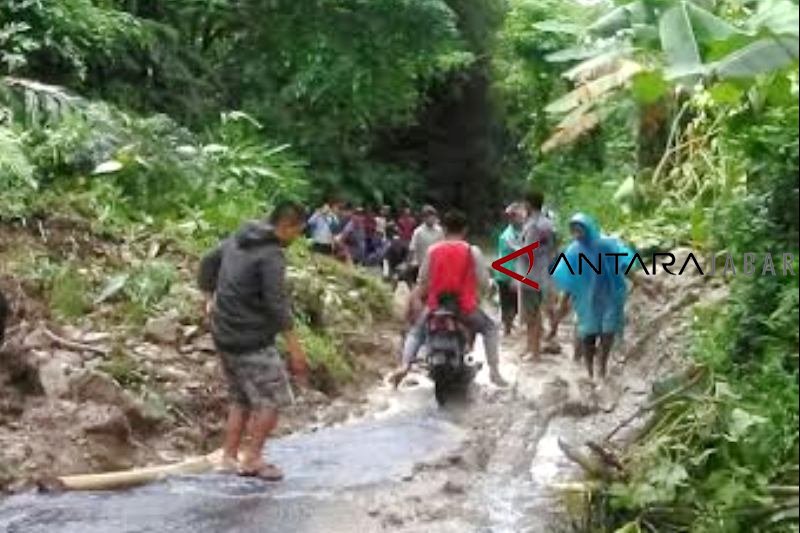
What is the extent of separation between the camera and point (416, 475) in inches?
342

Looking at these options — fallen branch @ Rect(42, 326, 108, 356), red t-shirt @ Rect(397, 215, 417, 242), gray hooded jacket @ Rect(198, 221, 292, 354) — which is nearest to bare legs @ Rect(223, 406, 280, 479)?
gray hooded jacket @ Rect(198, 221, 292, 354)

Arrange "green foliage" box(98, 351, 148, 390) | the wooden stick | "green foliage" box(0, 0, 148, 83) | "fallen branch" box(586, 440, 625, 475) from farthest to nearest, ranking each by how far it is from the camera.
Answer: "green foliage" box(0, 0, 148, 83) → "green foliage" box(98, 351, 148, 390) → the wooden stick → "fallen branch" box(586, 440, 625, 475)

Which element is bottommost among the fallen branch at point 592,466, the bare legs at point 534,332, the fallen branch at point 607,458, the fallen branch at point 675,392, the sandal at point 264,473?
the bare legs at point 534,332

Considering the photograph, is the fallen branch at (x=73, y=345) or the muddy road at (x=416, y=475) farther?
the fallen branch at (x=73, y=345)

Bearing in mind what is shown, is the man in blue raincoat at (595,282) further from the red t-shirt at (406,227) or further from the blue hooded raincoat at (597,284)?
the red t-shirt at (406,227)

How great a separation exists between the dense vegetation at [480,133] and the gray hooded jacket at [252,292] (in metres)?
1.97

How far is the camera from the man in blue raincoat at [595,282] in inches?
444

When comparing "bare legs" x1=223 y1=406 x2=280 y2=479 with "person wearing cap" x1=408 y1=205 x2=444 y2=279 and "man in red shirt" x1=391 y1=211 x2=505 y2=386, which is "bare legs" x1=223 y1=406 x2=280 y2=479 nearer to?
"man in red shirt" x1=391 y1=211 x2=505 y2=386

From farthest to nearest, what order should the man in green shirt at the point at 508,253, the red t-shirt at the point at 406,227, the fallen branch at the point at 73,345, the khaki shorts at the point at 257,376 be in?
1. the red t-shirt at the point at 406,227
2. the man in green shirt at the point at 508,253
3. the fallen branch at the point at 73,345
4. the khaki shorts at the point at 257,376

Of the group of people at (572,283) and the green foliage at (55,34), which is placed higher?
the green foliage at (55,34)

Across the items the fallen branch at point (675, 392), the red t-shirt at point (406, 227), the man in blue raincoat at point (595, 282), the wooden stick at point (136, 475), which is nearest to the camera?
the fallen branch at point (675, 392)

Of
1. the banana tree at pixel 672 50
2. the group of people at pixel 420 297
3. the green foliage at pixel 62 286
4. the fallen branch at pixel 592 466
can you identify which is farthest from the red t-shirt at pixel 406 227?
the fallen branch at pixel 592 466

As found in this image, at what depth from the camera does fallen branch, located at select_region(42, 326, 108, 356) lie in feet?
32.7

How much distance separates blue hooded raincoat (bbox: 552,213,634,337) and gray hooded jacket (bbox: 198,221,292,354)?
351cm
